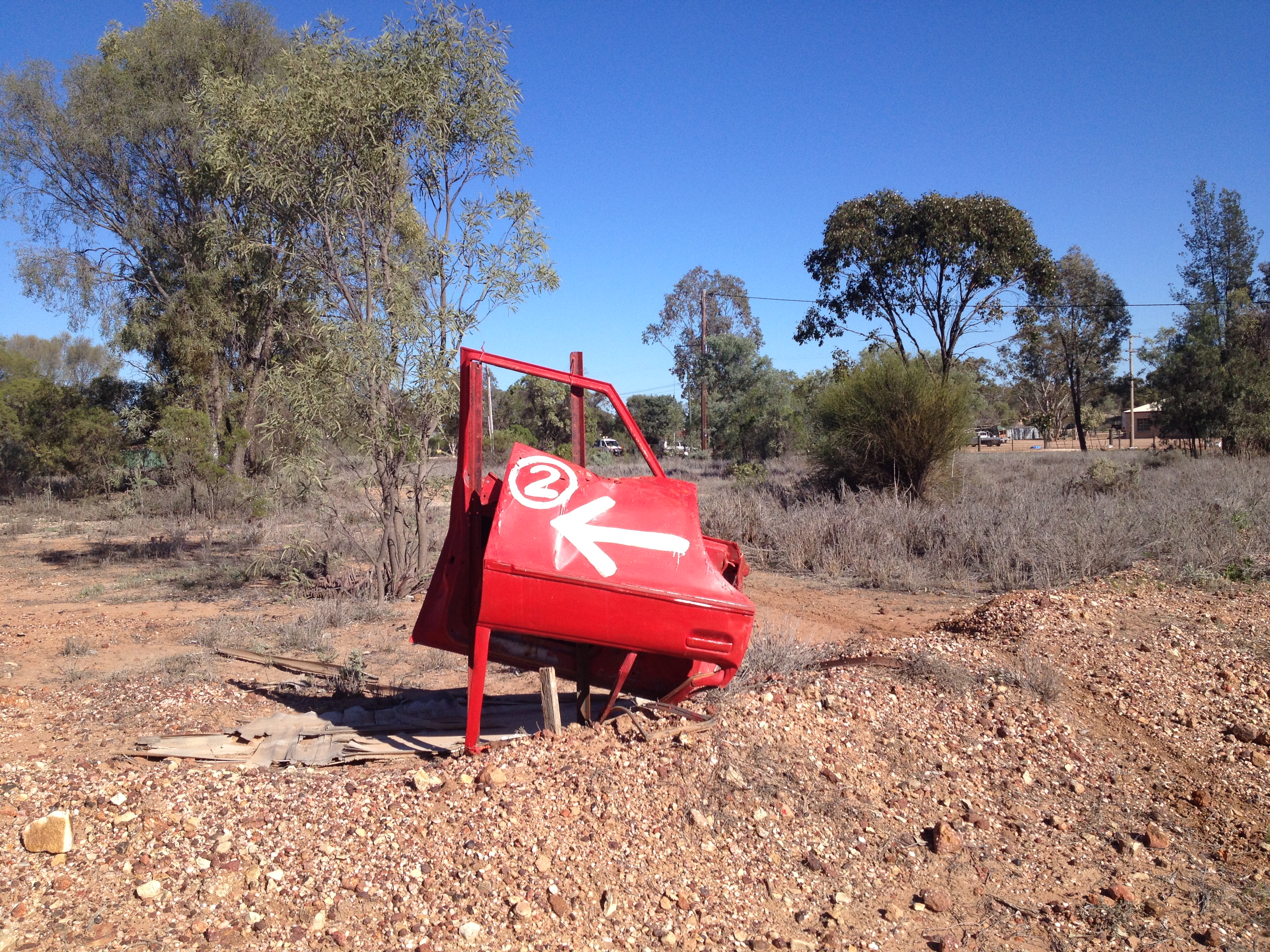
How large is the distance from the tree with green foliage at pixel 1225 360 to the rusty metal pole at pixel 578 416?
2265 cm

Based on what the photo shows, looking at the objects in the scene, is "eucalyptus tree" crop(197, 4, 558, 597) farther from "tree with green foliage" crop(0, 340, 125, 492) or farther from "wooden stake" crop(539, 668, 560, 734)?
"tree with green foliage" crop(0, 340, 125, 492)

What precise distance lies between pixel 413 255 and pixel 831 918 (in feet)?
28.2

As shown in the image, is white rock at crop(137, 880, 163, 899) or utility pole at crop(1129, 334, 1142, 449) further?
utility pole at crop(1129, 334, 1142, 449)

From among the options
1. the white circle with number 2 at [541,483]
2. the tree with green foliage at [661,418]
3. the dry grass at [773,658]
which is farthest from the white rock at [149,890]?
the tree with green foliage at [661,418]

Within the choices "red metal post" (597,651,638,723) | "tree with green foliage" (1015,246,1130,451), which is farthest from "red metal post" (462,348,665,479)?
"tree with green foliage" (1015,246,1130,451)

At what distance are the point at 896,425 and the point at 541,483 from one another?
1146 centimetres

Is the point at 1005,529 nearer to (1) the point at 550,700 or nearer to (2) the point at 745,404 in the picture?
(1) the point at 550,700

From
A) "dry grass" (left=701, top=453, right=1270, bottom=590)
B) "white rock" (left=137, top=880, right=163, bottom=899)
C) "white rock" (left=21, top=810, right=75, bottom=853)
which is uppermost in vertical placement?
"dry grass" (left=701, top=453, right=1270, bottom=590)

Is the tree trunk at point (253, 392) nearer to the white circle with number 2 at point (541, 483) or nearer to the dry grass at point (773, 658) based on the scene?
the dry grass at point (773, 658)

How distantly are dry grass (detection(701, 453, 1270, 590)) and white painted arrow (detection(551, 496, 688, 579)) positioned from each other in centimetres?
647

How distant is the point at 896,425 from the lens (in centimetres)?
1427

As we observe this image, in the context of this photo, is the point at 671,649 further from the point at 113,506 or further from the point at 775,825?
the point at 113,506

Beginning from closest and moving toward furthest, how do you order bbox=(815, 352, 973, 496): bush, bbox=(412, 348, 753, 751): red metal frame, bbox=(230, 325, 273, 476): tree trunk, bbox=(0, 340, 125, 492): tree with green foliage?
bbox=(412, 348, 753, 751): red metal frame < bbox=(815, 352, 973, 496): bush < bbox=(230, 325, 273, 476): tree trunk < bbox=(0, 340, 125, 492): tree with green foliage

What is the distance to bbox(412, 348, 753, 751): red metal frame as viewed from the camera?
371cm
